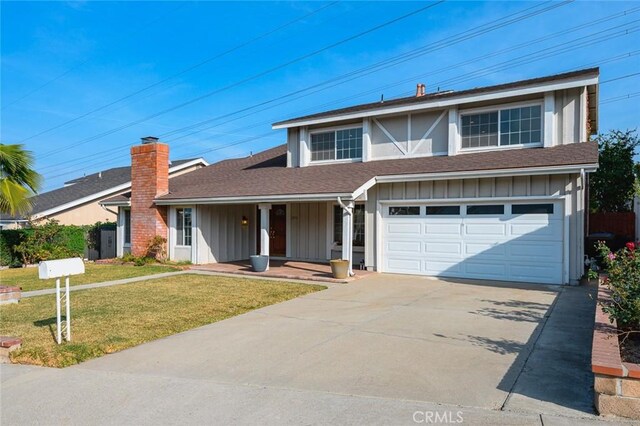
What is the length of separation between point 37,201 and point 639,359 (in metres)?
29.8

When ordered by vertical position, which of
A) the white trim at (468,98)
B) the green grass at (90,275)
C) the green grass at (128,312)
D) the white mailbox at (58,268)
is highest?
the white trim at (468,98)

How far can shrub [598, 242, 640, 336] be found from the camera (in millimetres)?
4938

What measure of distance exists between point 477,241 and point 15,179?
40.0 feet

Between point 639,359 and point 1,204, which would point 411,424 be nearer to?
point 639,359

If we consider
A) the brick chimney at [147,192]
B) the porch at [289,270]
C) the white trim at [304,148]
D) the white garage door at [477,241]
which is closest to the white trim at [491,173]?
the white garage door at [477,241]

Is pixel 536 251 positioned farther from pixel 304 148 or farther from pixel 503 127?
pixel 304 148

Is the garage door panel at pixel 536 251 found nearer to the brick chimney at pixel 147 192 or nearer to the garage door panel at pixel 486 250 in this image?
the garage door panel at pixel 486 250

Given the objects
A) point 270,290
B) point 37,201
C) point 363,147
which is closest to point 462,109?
point 363,147

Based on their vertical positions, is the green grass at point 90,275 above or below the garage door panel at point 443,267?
below

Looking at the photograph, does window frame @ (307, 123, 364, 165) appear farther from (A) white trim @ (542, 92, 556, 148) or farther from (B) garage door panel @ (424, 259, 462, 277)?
(A) white trim @ (542, 92, 556, 148)

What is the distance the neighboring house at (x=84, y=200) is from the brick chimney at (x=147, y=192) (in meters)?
5.31

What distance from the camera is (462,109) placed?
1371 cm

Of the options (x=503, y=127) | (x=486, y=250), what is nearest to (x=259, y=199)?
(x=486, y=250)

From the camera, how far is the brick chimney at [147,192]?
57.5ft
